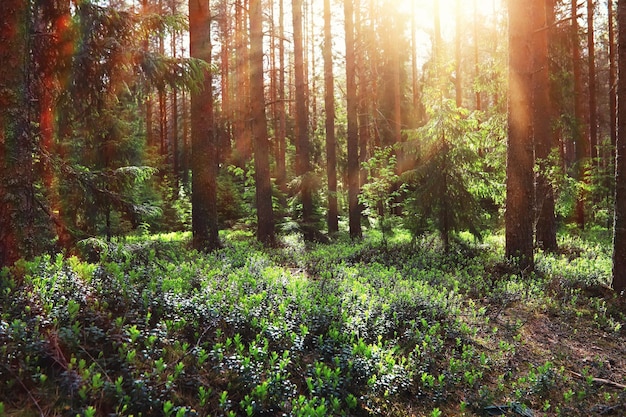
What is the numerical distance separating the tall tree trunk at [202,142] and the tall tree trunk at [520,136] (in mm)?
7451

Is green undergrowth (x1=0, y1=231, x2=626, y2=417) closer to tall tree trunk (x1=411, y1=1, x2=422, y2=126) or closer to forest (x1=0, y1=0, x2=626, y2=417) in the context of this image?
forest (x1=0, y1=0, x2=626, y2=417)

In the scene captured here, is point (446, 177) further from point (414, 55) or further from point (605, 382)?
point (414, 55)

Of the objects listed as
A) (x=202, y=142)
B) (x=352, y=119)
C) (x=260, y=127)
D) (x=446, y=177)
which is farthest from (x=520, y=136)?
(x=260, y=127)

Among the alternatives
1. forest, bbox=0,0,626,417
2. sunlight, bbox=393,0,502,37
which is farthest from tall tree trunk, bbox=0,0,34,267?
sunlight, bbox=393,0,502,37

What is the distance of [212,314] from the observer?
4977 millimetres

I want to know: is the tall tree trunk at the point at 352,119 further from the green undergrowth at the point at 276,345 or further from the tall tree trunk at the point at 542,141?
the green undergrowth at the point at 276,345

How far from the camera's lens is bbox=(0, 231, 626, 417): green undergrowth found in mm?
3600

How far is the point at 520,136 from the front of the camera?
9.86 meters

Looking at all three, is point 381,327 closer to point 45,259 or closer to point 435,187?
point 45,259

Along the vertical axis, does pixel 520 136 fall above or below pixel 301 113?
below

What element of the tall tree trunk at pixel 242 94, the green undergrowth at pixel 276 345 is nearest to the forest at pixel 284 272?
the green undergrowth at pixel 276 345

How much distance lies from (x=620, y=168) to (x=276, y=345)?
7.29 m

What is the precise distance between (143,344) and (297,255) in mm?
7537

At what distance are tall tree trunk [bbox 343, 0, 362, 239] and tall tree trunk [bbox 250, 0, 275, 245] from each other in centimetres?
345
